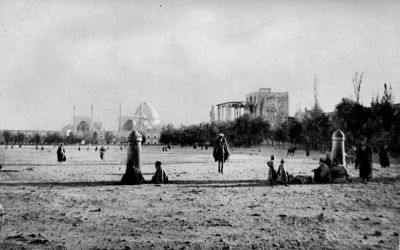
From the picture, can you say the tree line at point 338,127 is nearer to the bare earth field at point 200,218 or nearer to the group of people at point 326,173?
the group of people at point 326,173

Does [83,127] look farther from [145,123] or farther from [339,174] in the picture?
[339,174]

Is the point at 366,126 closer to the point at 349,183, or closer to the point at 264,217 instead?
the point at 349,183

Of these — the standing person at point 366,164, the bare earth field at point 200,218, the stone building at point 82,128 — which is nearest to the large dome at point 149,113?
the stone building at point 82,128

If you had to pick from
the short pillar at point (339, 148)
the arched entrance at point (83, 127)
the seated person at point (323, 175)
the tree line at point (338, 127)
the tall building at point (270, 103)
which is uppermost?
the tall building at point (270, 103)

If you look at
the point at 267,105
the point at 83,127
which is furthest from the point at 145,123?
the point at 267,105

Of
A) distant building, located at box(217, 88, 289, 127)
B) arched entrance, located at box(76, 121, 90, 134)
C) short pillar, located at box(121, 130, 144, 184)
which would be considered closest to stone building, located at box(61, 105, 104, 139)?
arched entrance, located at box(76, 121, 90, 134)

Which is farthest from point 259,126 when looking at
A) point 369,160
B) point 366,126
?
point 369,160

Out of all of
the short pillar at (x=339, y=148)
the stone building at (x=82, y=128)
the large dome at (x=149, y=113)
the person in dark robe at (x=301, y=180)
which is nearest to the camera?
the person in dark robe at (x=301, y=180)

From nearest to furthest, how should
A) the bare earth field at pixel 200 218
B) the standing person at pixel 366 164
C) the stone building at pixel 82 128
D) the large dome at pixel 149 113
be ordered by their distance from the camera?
the bare earth field at pixel 200 218 < the standing person at pixel 366 164 < the stone building at pixel 82 128 < the large dome at pixel 149 113
